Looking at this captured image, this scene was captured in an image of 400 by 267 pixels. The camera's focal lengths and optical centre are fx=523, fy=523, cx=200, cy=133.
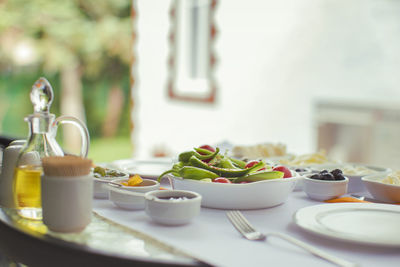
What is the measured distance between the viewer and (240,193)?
121 centimetres

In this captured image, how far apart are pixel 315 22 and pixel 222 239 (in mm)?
3342

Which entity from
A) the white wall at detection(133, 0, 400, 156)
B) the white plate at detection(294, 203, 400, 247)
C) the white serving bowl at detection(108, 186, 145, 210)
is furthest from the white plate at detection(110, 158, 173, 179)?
the white wall at detection(133, 0, 400, 156)

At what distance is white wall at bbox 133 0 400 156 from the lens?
3689mm

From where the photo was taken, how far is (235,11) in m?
4.78

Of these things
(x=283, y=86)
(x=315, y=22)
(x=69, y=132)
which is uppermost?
(x=315, y=22)

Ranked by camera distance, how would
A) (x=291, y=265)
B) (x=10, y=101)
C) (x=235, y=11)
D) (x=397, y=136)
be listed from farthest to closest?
(x=10, y=101) < (x=235, y=11) < (x=397, y=136) < (x=291, y=265)

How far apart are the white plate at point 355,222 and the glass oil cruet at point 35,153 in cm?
56

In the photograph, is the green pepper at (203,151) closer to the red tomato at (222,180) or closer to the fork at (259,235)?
the red tomato at (222,180)

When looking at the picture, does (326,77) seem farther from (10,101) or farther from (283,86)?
(10,101)

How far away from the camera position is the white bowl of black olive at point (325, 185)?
4.40 ft

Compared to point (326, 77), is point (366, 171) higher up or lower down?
lower down

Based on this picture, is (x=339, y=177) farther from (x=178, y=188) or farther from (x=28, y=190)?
(x=28, y=190)

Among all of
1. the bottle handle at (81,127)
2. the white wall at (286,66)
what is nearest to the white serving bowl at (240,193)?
the bottle handle at (81,127)

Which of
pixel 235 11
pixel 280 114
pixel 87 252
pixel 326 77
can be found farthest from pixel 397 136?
pixel 87 252
